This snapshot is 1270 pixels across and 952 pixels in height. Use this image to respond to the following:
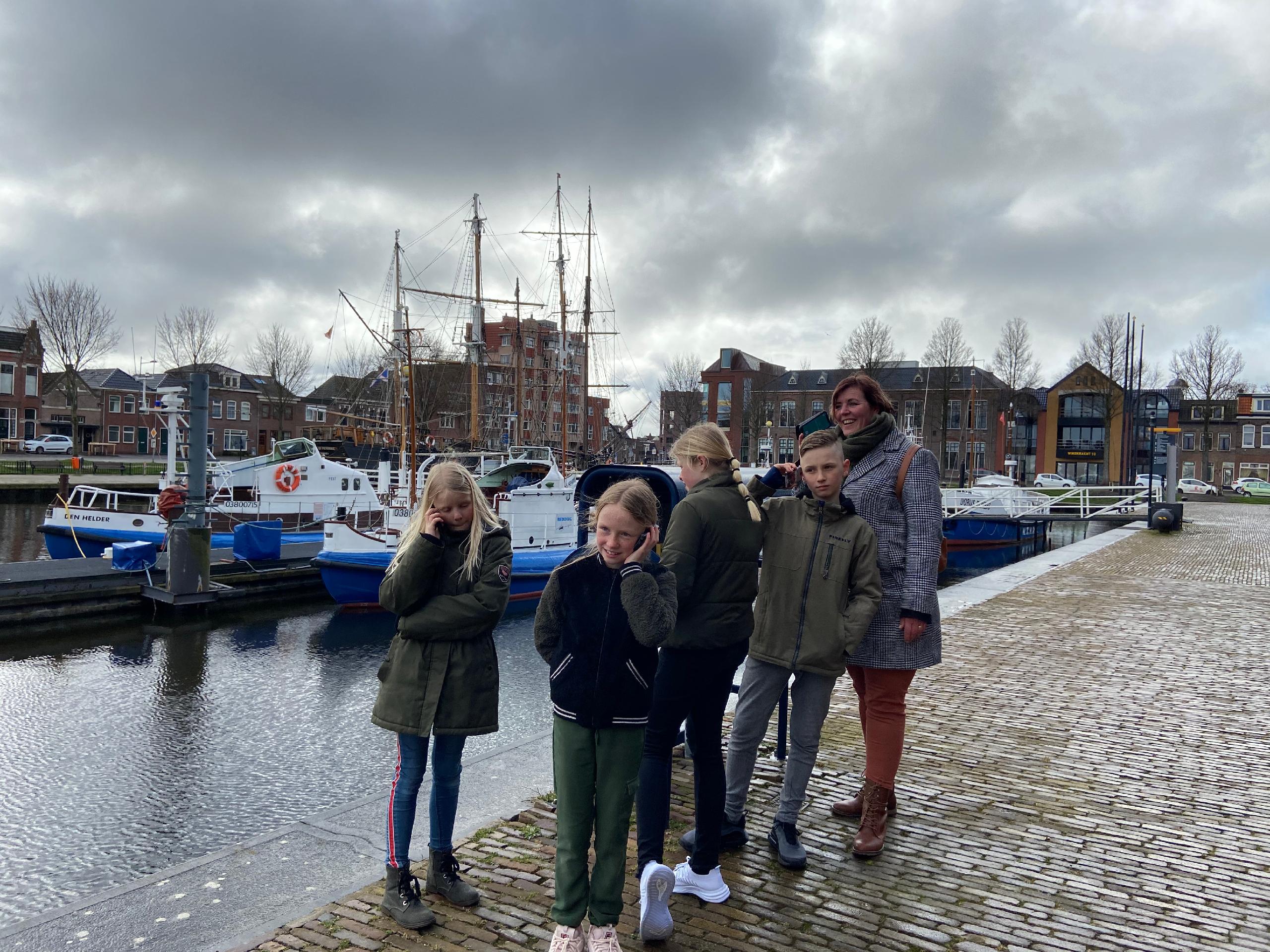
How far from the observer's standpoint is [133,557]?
1786 cm

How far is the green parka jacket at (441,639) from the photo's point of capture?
3516mm

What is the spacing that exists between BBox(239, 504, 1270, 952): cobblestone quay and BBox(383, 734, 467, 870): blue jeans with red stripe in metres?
0.28

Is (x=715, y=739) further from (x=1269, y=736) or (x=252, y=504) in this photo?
(x=252, y=504)

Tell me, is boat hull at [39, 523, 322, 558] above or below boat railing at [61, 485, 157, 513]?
below

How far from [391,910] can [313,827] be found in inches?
49.8

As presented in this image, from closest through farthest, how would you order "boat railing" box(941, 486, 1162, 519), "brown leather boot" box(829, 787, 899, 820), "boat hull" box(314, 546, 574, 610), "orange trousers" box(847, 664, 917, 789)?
1. "orange trousers" box(847, 664, 917, 789)
2. "brown leather boot" box(829, 787, 899, 820)
3. "boat hull" box(314, 546, 574, 610)
4. "boat railing" box(941, 486, 1162, 519)

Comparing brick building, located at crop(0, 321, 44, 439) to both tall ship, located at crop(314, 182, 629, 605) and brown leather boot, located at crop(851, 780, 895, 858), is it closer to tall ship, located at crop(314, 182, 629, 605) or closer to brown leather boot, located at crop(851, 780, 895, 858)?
tall ship, located at crop(314, 182, 629, 605)

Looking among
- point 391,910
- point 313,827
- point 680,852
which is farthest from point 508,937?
point 313,827

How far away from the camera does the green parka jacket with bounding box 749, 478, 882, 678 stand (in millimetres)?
3797

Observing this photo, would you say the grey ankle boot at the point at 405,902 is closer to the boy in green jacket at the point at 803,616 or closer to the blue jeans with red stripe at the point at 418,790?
the blue jeans with red stripe at the point at 418,790

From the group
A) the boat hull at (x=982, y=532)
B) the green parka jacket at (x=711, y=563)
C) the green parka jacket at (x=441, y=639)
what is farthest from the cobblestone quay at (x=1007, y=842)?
the boat hull at (x=982, y=532)

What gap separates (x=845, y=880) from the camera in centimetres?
378

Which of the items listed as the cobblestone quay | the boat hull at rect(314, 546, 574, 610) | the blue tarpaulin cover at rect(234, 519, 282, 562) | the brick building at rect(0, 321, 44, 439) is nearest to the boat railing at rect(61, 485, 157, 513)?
the blue tarpaulin cover at rect(234, 519, 282, 562)

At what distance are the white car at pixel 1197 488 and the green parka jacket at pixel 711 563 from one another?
61207 millimetres
